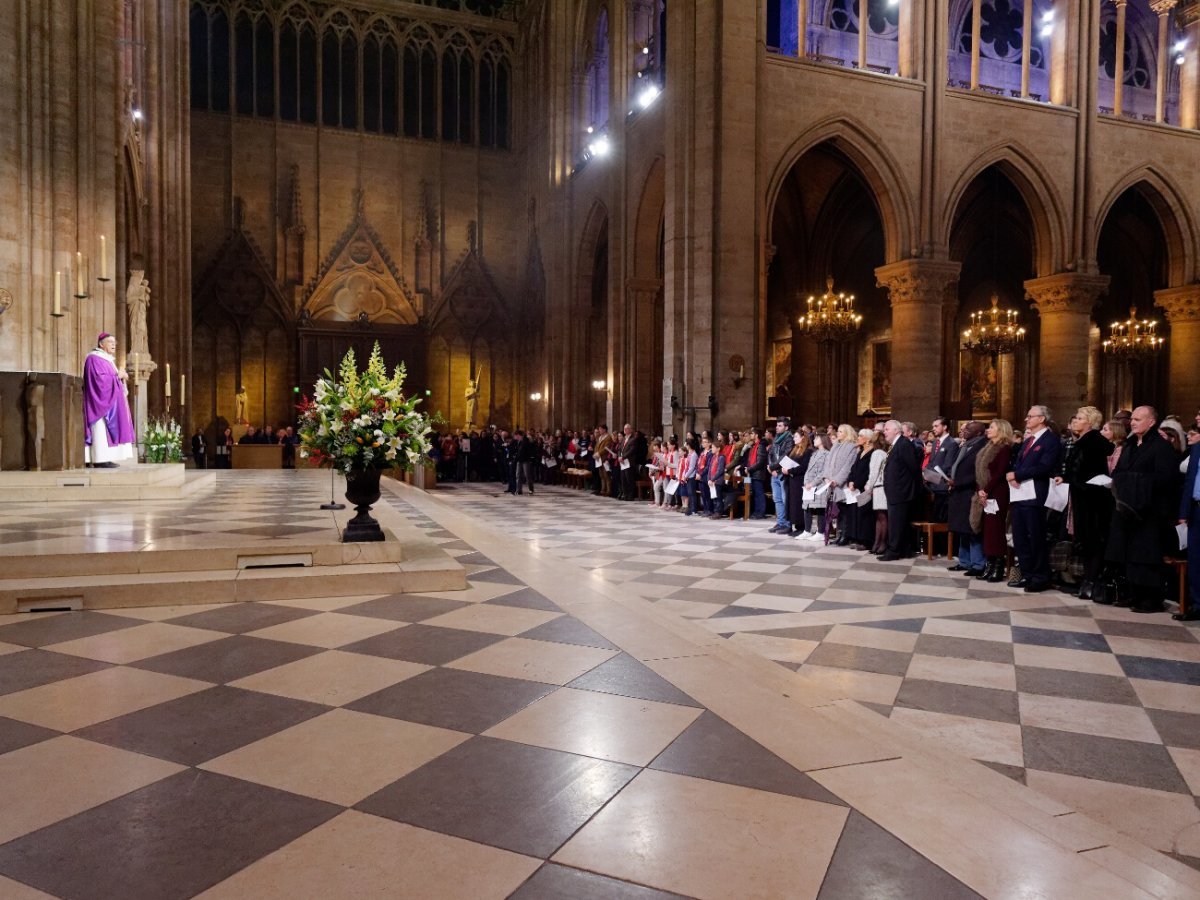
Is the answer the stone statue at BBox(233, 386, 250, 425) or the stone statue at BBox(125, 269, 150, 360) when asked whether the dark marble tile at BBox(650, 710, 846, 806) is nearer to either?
the stone statue at BBox(125, 269, 150, 360)

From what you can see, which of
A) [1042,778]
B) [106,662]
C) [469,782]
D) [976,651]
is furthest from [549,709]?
[976,651]

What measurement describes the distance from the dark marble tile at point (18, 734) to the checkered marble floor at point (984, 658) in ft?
11.0

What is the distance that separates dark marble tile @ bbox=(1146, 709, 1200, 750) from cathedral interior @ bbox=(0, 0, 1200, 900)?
0.10 feet

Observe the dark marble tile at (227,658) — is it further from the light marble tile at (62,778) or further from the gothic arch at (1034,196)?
the gothic arch at (1034,196)

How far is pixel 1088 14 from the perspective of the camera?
20.7 m

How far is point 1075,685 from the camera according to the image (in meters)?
4.45

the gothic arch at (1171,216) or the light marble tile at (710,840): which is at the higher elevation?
the gothic arch at (1171,216)

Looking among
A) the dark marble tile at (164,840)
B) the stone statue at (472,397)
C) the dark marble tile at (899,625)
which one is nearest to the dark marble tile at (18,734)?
the dark marble tile at (164,840)

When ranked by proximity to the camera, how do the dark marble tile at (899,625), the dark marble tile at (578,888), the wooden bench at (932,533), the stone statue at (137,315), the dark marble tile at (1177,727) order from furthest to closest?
the stone statue at (137,315) → the wooden bench at (932,533) → the dark marble tile at (899,625) → the dark marble tile at (1177,727) → the dark marble tile at (578,888)

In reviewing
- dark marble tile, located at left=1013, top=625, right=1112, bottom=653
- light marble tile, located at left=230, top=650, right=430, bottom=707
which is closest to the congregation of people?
dark marble tile, located at left=1013, top=625, right=1112, bottom=653

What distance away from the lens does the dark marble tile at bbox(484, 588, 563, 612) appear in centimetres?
561

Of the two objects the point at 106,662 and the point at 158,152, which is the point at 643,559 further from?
the point at 158,152

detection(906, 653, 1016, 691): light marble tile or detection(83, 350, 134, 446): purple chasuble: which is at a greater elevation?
detection(83, 350, 134, 446): purple chasuble

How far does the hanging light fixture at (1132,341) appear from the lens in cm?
2305
